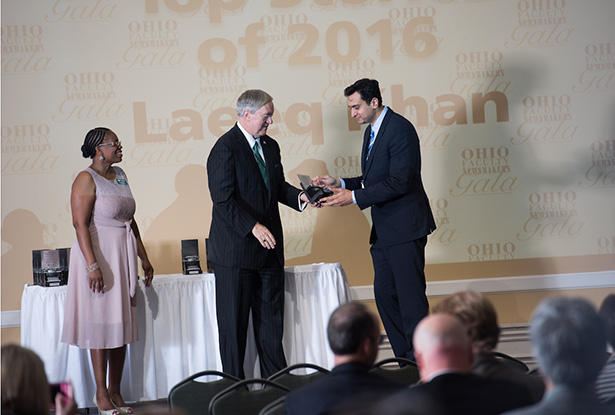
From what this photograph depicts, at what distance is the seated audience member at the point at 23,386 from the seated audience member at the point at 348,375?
568 millimetres

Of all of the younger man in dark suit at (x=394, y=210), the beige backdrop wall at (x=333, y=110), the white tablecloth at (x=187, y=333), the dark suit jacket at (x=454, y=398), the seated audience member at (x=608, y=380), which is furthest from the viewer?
the beige backdrop wall at (x=333, y=110)

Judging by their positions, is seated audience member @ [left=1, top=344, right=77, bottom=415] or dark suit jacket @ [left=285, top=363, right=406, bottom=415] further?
dark suit jacket @ [left=285, top=363, right=406, bottom=415]

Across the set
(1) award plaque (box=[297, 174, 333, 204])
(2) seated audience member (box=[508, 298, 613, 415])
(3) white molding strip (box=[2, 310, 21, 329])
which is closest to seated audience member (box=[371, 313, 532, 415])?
(2) seated audience member (box=[508, 298, 613, 415])

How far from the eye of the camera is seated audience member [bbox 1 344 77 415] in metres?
1.43

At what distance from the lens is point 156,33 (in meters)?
5.18

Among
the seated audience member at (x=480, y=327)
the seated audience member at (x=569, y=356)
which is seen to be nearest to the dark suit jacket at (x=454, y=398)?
the seated audience member at (x=569, y=356)

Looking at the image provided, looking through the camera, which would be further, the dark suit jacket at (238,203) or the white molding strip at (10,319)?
the white molding strip at (10,319)

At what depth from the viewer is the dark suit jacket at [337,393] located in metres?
1.59

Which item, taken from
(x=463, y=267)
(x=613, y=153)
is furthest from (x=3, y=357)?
(x=613, y=153)

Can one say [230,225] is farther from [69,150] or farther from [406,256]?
[69,150]

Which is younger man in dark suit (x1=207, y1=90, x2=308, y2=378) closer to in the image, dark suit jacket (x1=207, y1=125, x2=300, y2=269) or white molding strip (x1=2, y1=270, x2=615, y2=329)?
dark suit jacket (x1=207, y1=125, x2=300, y2=269)

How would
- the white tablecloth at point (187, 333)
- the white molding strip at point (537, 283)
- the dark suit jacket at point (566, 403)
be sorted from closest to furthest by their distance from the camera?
the dark suit jacket at point (566, 403), the white tablecloth at point (187, 333), the white molding strip at point (537, 283)

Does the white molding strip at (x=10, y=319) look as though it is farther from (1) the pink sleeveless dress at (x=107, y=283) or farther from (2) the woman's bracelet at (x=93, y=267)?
(2) the woman's bracelet at (x=93, y=267)

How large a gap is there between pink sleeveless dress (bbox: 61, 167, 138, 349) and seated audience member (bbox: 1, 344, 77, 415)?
2.38 meters
